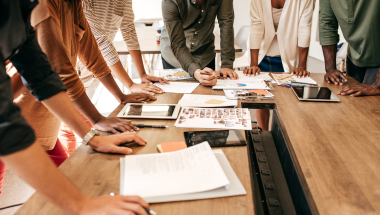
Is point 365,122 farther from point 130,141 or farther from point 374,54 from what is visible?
point 130,141

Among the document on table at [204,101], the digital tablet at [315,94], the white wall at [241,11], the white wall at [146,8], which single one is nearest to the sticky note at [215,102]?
the document on table at [204,101]

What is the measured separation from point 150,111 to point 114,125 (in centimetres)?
20

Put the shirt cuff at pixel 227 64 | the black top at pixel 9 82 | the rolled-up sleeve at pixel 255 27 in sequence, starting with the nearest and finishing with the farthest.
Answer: the black top at pixel 9 82 < the shirt cuff at pixel 227 64 < the rolled-up sleeve at pixel 255 27

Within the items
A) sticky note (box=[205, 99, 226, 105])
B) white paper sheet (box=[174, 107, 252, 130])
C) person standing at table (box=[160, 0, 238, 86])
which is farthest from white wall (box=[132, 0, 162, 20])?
white paper sheet (box=[174, 107, 252, 130])

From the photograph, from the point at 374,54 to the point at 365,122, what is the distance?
78cm

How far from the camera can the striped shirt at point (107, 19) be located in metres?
1.29

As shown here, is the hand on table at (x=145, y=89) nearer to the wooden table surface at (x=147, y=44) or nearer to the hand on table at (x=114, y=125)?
the hand on table at (x=114, y=125)

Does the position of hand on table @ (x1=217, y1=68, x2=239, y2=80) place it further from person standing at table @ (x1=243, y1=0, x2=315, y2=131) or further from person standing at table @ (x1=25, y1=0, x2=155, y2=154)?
person standing at table @ (x1=25, y1=0, x2=155, y2=154)

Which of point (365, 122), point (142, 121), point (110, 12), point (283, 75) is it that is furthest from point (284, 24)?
point (142, 121)

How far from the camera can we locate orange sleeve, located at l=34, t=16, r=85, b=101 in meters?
0.74

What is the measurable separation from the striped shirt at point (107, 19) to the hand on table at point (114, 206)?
1.00 m

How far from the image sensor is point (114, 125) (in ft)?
3.00

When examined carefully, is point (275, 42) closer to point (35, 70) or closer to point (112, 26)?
point (112, 26)

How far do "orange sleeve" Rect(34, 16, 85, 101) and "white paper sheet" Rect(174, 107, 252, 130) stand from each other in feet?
1.36
